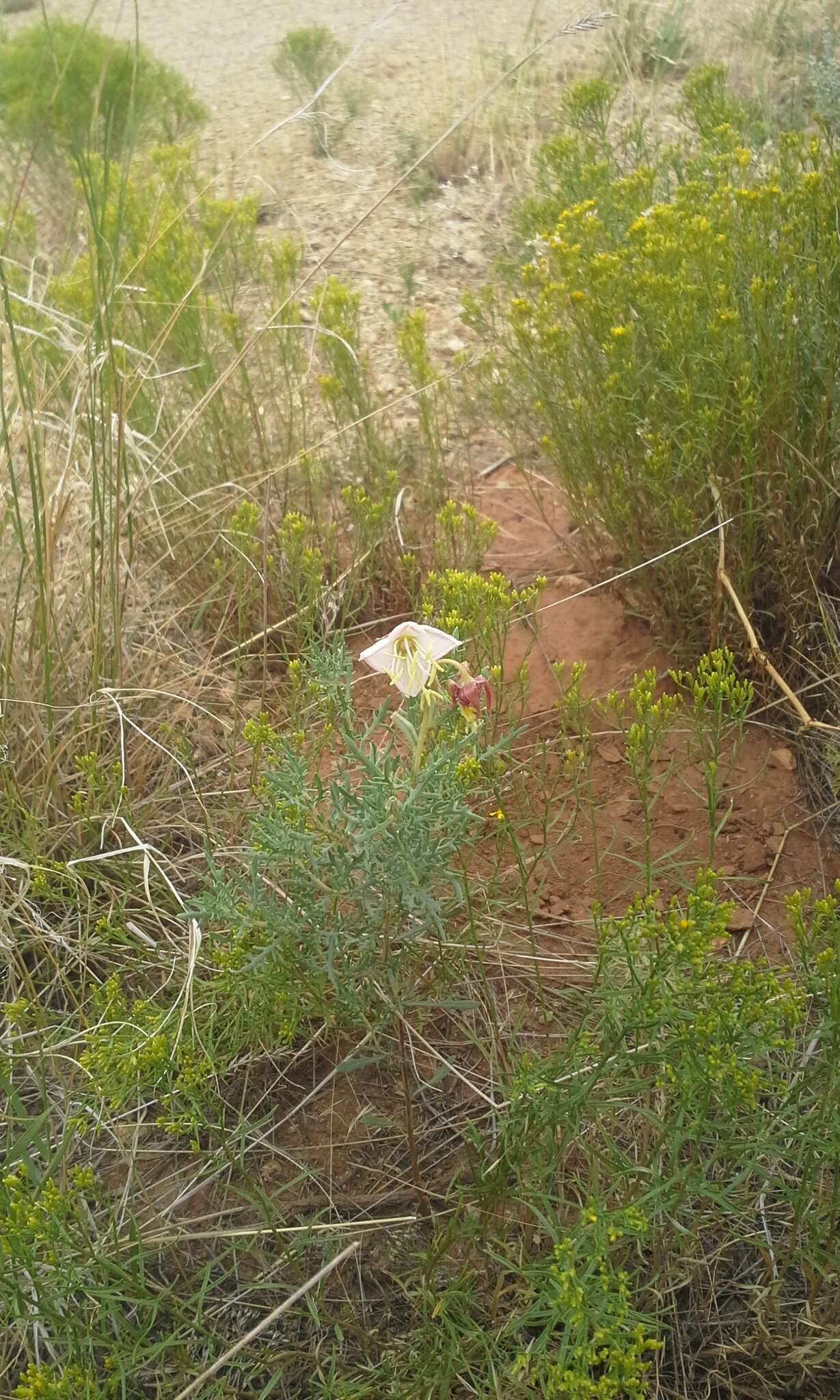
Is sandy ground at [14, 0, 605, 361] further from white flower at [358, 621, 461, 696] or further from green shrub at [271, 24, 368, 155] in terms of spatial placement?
white flower at [358, 621, 461, 696]

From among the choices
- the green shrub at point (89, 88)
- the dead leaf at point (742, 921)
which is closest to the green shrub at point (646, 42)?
the green shrub at point (89, 88)

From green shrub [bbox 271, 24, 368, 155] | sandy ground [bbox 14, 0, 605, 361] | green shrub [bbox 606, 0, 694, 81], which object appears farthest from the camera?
green shrub [bbox 271, 24, 368, 155]

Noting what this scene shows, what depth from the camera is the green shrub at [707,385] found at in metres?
1.99

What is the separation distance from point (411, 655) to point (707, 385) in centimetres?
107

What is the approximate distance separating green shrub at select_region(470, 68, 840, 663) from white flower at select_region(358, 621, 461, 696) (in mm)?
827

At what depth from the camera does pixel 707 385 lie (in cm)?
203

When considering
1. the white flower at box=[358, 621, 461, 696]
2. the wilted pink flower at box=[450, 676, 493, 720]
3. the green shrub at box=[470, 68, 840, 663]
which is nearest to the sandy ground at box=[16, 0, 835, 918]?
the green shrub at box=[470, 68, 840, 663]

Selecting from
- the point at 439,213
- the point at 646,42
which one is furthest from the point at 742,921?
the point at 646,42

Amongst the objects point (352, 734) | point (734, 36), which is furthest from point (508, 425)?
point (734, 36)

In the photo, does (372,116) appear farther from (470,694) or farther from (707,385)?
(470,694)

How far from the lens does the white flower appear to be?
1294mm

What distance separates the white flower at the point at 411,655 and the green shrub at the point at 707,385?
83 cm

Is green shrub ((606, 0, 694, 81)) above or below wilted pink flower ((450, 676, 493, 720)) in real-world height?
above

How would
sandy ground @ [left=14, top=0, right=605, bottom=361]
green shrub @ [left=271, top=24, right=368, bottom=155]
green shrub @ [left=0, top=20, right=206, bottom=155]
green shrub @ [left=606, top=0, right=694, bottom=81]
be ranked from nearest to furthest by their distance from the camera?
1. sandy ground @ [left=14, top=0, right=605, bottom=361]
2. green shrub @ [left=0, top=20, right=206, bottom=155]
3. green shrub @ [left=606, top=0, right=694, bottom=81]
4. green shrub @ [left=271, top=24, right=368, bottom=155]
